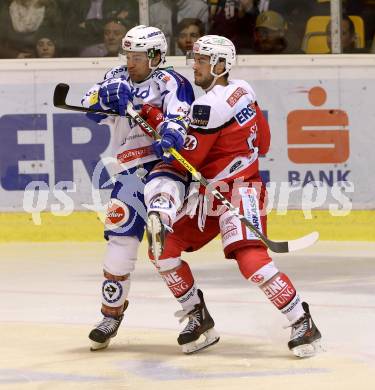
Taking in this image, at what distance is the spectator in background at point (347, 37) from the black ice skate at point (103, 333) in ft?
13.8

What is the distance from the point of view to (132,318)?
24.5ft

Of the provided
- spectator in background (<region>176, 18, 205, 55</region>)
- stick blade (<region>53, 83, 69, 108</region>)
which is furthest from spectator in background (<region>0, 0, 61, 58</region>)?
stick blade (<region>53, 83, 69, 108</region>)

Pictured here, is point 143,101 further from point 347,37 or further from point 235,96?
point 347,37

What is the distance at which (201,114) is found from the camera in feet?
20.7

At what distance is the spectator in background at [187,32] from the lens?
10523 millimetres

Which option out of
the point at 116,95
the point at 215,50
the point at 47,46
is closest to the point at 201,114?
the point at 215,50

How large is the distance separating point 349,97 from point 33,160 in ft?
7.31

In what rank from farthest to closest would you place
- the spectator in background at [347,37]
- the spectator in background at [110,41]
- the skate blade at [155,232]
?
the spectator in background at [110,41], the spectator in background at [347,37], the skate blade at [155,232]

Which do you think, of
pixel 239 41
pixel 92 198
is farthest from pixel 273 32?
pixel 92 198

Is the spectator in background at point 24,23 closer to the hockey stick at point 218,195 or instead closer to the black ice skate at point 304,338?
the hockey stick at point 218,195

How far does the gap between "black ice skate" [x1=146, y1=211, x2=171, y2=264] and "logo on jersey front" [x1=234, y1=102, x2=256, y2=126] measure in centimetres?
57

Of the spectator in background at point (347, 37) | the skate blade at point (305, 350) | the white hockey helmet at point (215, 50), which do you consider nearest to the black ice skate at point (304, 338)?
the skate blade at point (305, 350)

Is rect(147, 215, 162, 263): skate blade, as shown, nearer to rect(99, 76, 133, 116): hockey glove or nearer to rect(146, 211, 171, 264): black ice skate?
rect(146, 211, 171, 264): black ice skate

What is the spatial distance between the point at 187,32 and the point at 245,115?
13.8ft
